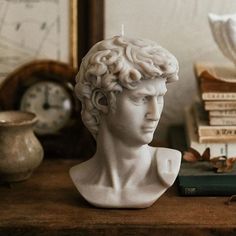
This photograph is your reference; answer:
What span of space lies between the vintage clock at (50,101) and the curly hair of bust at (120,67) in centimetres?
33

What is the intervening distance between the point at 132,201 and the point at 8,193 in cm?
26

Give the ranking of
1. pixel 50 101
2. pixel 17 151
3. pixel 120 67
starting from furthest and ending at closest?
pixel 50 101 → pixel 17 151 → pixel 120 67

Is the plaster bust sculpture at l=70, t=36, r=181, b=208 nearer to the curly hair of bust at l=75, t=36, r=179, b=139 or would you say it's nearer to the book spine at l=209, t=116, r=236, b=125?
the curly hair of bust at l=75, t=36, r=179, b=139

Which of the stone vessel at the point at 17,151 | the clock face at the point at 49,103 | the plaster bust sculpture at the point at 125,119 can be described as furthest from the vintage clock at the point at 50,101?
the plaster bust sculpture at the point at 125,119

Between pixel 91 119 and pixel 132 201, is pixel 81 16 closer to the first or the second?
pixel 91 119

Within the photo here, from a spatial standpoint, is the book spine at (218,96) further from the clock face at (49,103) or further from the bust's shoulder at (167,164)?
the clock face at (49,103)

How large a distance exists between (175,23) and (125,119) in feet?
1.60

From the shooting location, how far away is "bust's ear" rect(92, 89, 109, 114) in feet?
3.40

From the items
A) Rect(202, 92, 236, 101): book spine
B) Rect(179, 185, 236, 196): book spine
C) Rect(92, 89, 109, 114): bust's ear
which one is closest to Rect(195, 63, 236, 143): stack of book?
Rect(202, 92, 236, 101): book spine

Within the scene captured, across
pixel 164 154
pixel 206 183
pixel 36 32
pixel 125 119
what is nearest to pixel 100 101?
pixel 125 119

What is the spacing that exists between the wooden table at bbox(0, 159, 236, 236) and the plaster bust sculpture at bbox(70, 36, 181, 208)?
3 cm

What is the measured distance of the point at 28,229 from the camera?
100cm

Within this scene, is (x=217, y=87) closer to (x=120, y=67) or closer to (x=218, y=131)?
(x=218, y=131)

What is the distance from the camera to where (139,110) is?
102cm
